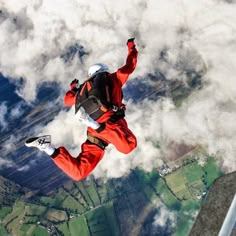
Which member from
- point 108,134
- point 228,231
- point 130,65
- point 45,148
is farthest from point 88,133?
point 228,231

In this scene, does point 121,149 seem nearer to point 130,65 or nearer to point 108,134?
point 108,134

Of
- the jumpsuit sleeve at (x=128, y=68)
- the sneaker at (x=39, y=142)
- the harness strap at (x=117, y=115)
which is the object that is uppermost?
the sneaker at (x=39, y=142)

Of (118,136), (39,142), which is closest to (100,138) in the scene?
(118,136)

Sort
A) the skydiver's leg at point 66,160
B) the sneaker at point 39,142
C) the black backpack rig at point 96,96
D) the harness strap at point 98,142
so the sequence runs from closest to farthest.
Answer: the sneaker at point 39,142 → the skydiver's leg at point 66,160 → the black backpack rig at point 96,96 → the harness strap at point 98,142

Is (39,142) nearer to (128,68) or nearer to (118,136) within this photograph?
(118,136)

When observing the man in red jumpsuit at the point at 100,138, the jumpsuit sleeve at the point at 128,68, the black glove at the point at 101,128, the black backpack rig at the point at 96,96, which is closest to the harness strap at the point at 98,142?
the man in red jumpsuit at the point at 100,138

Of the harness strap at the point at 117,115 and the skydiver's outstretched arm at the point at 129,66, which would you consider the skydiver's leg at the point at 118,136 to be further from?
the skydiver's outstretched arm at the point at 129,66
